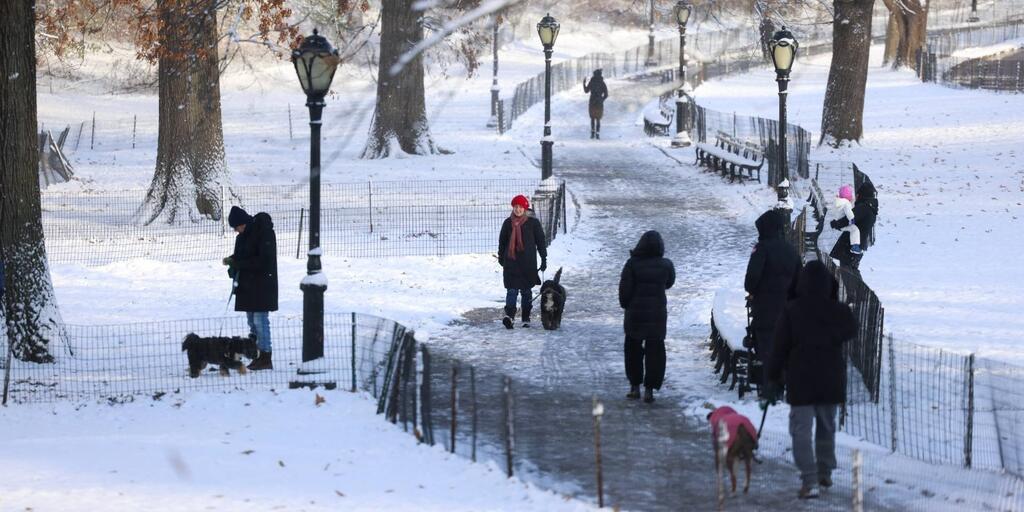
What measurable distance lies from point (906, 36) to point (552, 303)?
150ft

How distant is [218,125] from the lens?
85.5 feet

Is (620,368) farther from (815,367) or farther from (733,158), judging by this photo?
(733,158)

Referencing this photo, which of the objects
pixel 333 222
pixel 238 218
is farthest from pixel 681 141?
pixel 238 218

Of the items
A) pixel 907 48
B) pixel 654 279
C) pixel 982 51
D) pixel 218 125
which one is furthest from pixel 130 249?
pixel 982 51

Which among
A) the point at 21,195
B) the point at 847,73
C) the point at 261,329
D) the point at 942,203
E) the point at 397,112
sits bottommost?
the point at 261,329

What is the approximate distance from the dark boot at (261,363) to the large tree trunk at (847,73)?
21938mm

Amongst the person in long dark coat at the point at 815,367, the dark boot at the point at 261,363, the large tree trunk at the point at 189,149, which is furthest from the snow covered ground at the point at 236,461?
→ the large tree trunk at the point at 189,149

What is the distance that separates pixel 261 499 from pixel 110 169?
28.3 metres

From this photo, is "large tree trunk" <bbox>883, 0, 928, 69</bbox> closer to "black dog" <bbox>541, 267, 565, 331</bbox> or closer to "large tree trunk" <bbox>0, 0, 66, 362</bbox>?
"black dog" <bbox>541, 267, 565, 331</bbox>

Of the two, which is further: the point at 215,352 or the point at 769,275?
the point at 215,352

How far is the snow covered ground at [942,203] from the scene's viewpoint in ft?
51.8

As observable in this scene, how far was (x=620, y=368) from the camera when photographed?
A: 44.8ft

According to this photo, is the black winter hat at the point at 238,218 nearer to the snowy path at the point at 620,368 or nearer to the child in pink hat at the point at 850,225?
the snowy path at the point at 620,368

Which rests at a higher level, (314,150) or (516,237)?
(314,150)
